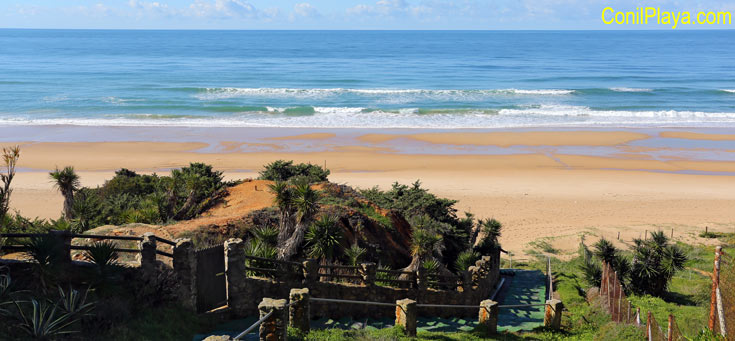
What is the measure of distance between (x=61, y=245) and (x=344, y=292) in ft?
21.5

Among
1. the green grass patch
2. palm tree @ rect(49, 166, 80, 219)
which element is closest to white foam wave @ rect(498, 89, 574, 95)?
palm tree @ rect(49, 166, 80, 219)

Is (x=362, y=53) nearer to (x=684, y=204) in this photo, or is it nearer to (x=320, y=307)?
(x=684, y=204)

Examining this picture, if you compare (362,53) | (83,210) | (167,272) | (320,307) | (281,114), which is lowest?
(320,307)

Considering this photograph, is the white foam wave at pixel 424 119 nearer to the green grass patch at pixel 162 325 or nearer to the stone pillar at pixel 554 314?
the stone pillar at pixel 554 314

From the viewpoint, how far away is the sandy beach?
95.8ft

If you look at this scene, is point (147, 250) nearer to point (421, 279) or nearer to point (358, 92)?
point (421, 279)

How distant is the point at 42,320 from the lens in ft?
32.5

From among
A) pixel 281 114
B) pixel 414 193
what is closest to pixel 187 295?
pixel 414 193

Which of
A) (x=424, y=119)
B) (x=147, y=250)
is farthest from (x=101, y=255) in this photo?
(x=424, y=119)

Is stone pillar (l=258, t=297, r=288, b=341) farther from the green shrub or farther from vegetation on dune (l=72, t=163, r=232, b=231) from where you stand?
the green shrub

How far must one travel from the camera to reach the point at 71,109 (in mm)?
58594

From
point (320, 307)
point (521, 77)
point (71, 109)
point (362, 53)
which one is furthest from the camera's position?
point (362, 53)

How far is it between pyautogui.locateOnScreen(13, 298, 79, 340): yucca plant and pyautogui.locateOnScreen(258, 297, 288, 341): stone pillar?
3.18 m

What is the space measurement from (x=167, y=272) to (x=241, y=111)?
4860cm
